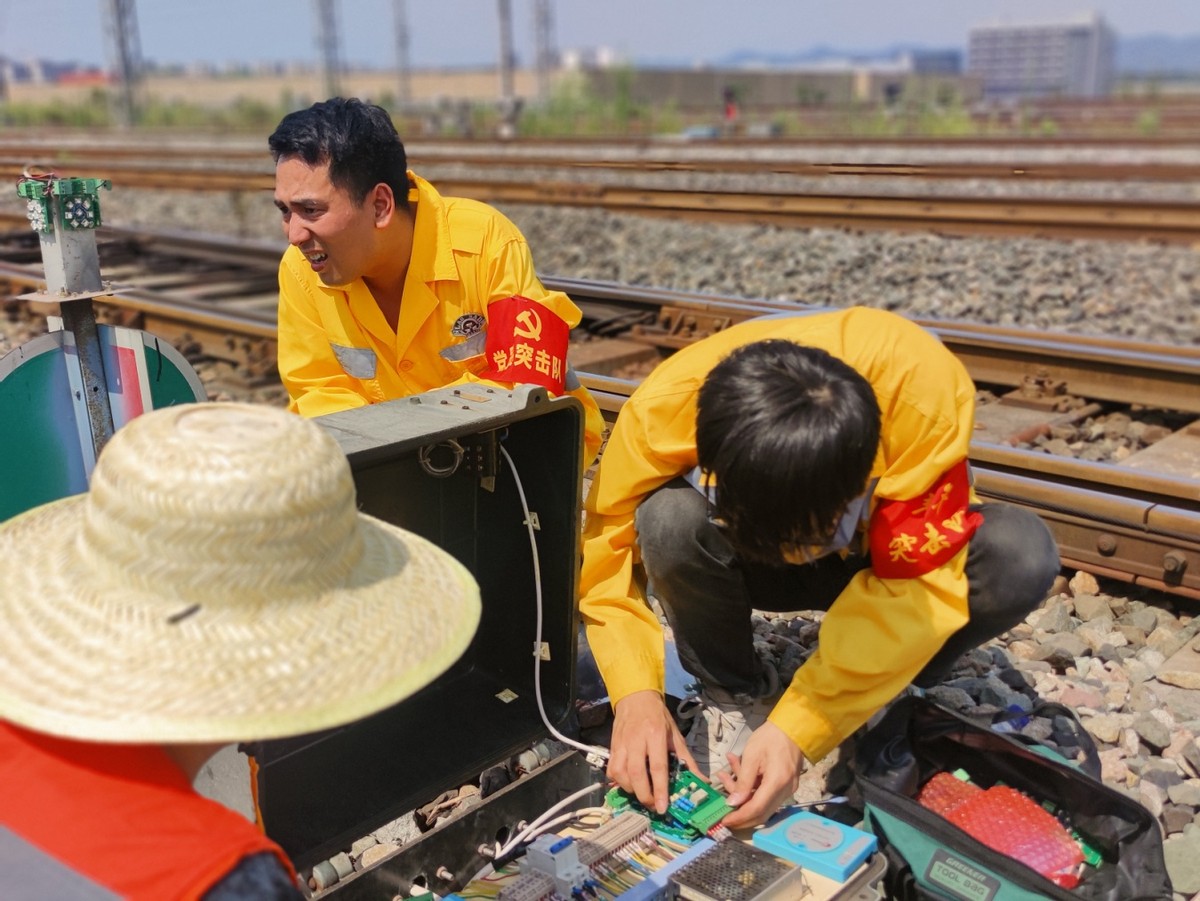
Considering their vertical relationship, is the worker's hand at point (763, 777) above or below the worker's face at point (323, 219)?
below

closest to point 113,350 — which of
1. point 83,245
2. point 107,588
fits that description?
point 83,245

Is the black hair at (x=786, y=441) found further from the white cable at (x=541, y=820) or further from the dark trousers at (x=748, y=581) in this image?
the white cable at (x=541, y=820)

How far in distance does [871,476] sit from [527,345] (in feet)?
3.44

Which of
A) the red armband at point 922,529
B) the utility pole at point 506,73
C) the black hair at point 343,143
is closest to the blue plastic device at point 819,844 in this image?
the red armband at point 922,529

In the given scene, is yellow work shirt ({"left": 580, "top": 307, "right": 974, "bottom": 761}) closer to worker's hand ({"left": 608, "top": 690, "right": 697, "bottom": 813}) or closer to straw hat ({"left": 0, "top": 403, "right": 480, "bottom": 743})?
worker's hand ({"left": 608, "top": 690, "right": 697, "bottom": 813})

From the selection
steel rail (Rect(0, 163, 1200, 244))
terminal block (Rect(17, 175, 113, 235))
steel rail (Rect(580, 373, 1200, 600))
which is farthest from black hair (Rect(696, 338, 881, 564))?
steel rail (Rect(0, 163, 1200, 244))

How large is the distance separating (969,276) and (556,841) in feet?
21.7

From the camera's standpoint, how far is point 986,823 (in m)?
2.58

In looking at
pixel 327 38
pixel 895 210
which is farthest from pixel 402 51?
pixel 895 210

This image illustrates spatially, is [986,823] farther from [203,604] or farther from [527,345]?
[203,604]

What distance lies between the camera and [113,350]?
2.70 metres

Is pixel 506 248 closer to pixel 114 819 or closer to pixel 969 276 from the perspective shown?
pixel 114 819

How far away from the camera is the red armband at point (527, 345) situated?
9.93 feet

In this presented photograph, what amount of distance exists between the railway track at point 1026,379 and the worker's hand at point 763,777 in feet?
5.63
